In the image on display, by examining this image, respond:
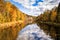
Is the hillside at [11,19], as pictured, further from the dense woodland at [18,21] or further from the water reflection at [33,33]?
the water reflection at [33,33]

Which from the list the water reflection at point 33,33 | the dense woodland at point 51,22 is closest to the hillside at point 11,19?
the water reflection at point 33,33

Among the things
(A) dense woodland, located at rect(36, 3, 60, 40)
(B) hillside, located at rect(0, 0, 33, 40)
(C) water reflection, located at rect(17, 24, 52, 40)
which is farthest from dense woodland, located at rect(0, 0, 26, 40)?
(A) dense woodland, located at rect(36, 3, 60, 40)

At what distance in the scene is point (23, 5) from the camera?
3.64 meters

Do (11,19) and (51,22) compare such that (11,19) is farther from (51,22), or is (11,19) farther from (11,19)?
(51,22)

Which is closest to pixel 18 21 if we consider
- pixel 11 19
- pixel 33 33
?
pixel 11 19

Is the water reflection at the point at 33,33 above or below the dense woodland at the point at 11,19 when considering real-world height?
below

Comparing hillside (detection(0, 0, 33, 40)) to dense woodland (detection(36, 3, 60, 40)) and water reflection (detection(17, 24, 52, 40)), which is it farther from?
dense woodland (detection(36, 3, 60, 40))

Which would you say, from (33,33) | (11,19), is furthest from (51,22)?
(11,19)

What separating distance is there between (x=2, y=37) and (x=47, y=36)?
33.3 inches

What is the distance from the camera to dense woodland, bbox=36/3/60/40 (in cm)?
354

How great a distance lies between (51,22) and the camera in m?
3.55

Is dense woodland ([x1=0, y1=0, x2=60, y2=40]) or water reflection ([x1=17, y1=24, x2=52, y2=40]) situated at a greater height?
dense woodland ([x1=0, y1=0, x2=60, y2=40])

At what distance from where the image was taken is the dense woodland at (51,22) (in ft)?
11.6

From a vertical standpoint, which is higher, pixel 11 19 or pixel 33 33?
pixel 11 19
